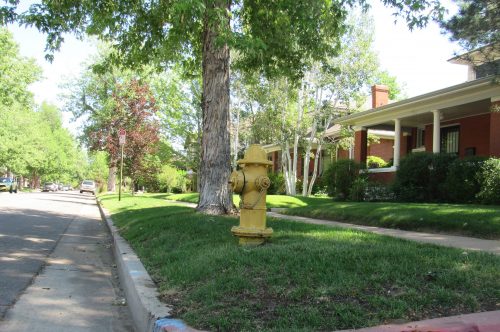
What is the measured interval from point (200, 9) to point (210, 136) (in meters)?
3.38

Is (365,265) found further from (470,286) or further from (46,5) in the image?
Result: (46,5)

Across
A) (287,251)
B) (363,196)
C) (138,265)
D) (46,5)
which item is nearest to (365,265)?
(287,251)

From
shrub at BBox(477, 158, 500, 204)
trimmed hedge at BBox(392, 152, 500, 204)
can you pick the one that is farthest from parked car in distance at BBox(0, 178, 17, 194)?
shrub at BBox(477, 158, 500, 204)

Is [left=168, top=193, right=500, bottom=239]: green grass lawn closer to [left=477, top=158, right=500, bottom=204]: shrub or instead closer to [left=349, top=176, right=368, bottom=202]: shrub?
[left=477, top=158, right=500, bottom=204]: shrub

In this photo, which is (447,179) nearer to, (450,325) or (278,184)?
(450,325)

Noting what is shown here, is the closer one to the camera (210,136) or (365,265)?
(365,265)

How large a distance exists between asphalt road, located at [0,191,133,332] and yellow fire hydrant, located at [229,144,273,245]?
5.53 ft

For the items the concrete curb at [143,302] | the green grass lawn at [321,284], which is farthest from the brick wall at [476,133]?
the concrete curb at [143,302]

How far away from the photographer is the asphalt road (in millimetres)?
4828

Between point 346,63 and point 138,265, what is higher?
point 346,63

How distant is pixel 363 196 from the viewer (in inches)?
683

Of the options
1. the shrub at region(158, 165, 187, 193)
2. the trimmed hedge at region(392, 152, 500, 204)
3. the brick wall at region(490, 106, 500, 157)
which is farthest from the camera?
the shrub at region(158, 165, 187, 193)

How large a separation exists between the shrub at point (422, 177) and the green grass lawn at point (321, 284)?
33.0ft

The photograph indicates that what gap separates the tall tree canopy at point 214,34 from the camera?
9.41 meters
